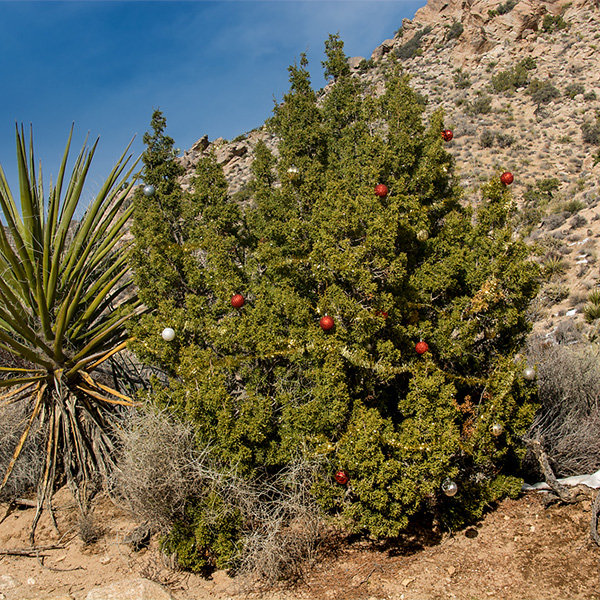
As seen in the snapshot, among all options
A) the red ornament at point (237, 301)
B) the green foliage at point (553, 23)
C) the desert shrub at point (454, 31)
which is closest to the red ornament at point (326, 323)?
the red ornament at point (237, 301)

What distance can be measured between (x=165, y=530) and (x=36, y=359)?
2167mm

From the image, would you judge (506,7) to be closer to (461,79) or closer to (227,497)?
(461,79)

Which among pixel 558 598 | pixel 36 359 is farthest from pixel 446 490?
pixel 36 359

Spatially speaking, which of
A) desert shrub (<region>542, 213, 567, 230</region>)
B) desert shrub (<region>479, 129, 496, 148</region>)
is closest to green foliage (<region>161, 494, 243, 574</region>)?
desert shrub (<region>542, 213, 567, 230</region>)

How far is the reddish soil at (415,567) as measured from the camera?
362 cm

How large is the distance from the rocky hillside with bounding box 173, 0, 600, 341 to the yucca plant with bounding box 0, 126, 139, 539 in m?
4.95

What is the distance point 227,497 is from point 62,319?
2.51 m

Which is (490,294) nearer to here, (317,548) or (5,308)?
(317,548)

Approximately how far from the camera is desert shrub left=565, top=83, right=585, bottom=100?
904 inches

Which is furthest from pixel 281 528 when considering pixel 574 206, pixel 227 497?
pixel 574 206

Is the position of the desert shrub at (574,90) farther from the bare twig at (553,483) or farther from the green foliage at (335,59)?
the bare twig at (553,483)

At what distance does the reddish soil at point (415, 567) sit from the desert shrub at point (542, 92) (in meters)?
24.8

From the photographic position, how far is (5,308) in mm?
4742

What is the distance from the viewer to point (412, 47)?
35.8 metres
